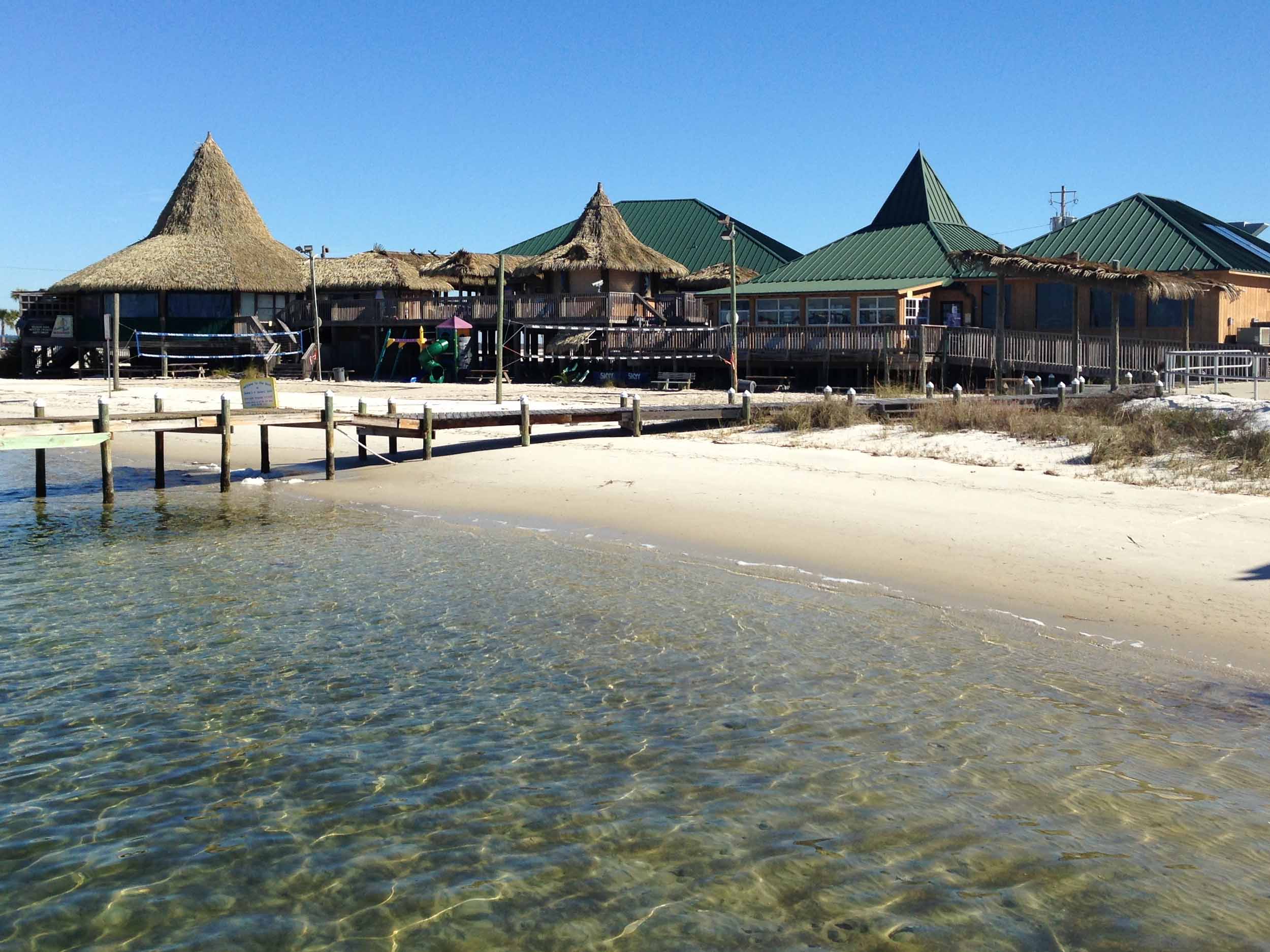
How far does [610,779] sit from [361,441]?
16.7m

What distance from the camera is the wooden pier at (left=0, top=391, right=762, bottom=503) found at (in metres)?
18.2

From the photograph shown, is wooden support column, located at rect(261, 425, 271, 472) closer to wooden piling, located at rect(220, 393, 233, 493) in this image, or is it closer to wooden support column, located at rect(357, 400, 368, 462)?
wooden support column, located at rect(357, 400, 368, 462)

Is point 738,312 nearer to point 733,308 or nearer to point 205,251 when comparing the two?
point 733,308

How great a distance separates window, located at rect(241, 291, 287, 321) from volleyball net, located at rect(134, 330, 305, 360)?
4.20 feet

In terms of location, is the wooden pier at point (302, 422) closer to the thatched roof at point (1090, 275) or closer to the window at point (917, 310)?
the thatched roof at point (1090, 275)

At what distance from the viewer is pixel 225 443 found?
19500 millimetres

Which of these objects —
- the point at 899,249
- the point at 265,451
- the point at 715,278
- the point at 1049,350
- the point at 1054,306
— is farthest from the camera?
the point at 715,278

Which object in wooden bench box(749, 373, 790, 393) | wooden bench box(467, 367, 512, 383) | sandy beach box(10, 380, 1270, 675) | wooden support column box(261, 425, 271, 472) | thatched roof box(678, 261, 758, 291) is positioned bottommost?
sandy beach box(10, 380, 1270, 675)

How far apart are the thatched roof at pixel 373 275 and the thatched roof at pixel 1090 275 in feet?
87.2

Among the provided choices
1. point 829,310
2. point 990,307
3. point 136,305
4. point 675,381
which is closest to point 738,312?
point 829,310

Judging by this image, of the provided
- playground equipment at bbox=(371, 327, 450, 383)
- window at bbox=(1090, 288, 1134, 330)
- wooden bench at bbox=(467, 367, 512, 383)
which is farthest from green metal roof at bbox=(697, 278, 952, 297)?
playground equipment at bbox=(371, 327, 450, 383)

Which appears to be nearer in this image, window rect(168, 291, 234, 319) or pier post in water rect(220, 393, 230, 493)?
pier post in water rect(220, 393, 230, 493)

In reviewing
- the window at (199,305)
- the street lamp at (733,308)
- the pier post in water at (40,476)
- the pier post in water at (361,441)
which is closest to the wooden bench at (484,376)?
the street lamp at (733,308)

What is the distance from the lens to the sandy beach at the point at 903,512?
1045cm
